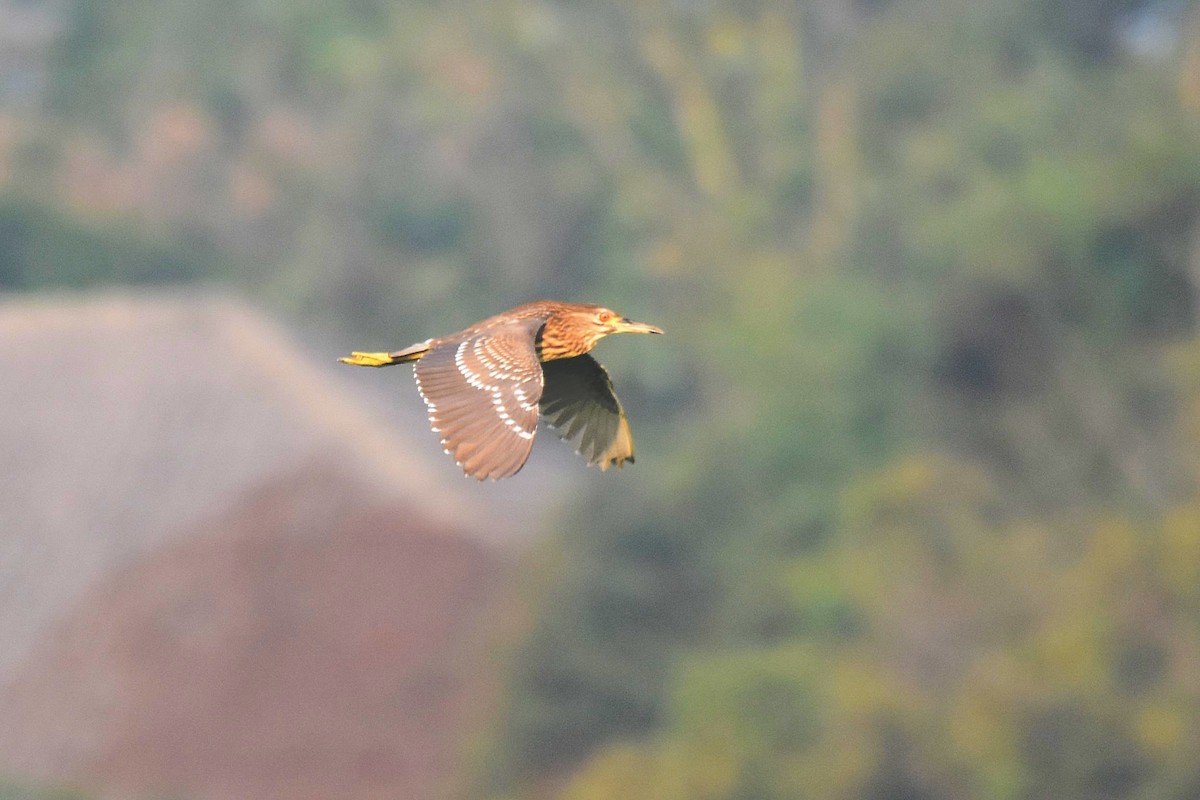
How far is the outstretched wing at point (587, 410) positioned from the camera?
35.8ft

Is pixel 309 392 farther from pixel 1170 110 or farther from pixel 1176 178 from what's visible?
pixel 1170 110

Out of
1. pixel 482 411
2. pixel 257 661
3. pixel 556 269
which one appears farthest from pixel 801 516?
pixel 482 411

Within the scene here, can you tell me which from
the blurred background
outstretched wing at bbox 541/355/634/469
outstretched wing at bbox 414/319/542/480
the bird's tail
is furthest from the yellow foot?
the blurred background

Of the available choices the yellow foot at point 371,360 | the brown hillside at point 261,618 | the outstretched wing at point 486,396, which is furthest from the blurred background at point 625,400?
the outstretched wing at point 486,396

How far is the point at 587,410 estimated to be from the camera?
36.1 ft

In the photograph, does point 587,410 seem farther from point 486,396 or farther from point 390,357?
point 486,396

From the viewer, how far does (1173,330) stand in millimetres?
39406

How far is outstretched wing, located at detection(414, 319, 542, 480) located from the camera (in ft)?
29.4

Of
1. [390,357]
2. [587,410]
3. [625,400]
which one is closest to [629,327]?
[587,410]

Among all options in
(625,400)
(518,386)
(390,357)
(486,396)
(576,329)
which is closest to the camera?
(486,396)

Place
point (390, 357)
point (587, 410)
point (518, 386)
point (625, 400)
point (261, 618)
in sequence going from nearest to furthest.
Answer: point (518, 386)
point (390, 357)
point (587, 410)
point (261, 618)
point (625, 400)

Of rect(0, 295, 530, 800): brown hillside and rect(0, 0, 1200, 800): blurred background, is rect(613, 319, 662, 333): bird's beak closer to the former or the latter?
rect(0, 0, 1200, 800): blurred background

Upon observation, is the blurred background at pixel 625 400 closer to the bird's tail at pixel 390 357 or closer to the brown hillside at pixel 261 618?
the brown hillside at pixel 261 618

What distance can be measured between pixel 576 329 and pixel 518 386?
3.28 ft
